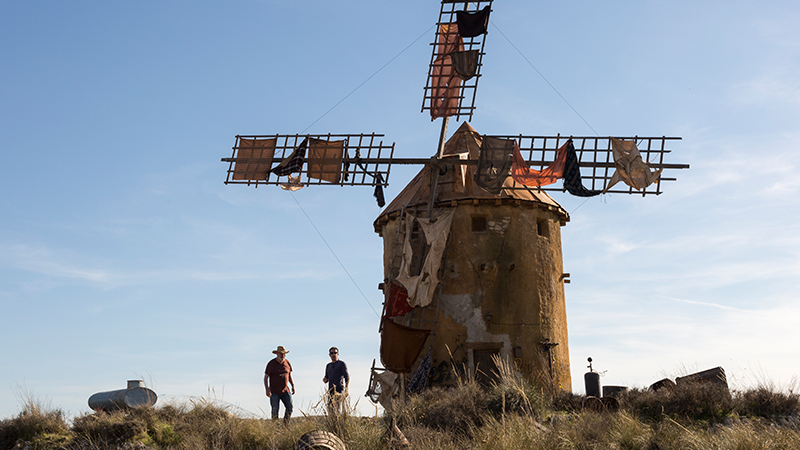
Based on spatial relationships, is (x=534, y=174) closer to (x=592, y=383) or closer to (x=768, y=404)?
(x=592, y=383)

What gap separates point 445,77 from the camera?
65.0 ft

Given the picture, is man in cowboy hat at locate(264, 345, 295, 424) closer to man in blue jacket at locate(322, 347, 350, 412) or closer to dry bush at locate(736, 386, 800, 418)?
man in blue jacket at locate(322, 347, 350, 412)

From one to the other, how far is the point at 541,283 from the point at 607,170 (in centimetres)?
332

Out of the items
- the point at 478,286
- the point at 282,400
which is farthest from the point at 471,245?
the point at 282,400

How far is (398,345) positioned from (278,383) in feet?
15.0

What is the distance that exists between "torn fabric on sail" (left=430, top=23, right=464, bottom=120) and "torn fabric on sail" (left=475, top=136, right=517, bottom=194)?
2.70 m

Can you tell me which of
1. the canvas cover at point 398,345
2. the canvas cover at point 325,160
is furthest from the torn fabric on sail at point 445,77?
the canvas cover at point 398,345

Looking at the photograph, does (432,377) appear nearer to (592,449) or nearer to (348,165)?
(348,165)

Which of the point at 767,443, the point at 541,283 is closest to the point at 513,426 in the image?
the point at 767,443

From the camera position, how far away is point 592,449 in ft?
29.1

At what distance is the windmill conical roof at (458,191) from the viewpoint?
1736 centimetres

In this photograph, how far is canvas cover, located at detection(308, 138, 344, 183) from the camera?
1823 cm

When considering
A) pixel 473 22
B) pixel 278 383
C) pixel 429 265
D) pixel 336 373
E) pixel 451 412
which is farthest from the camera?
pixel 473 22

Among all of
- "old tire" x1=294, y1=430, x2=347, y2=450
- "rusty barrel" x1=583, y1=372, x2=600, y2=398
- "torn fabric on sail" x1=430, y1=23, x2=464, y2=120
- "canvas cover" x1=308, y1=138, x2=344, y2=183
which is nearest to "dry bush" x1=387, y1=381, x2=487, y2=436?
"old tire" x1=294, y1=430, x2=347, y2=450
